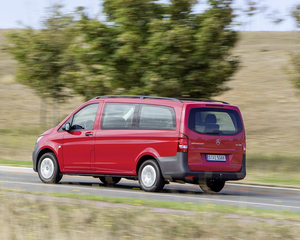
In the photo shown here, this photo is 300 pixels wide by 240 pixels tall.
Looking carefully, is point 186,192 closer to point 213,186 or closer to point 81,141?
point 213,186

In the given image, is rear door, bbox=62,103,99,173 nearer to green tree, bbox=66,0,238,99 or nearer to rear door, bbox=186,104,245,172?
rear door, bbox=186,104,245,172

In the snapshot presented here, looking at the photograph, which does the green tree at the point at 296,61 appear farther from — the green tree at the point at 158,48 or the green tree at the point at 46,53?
the green tree at the point at 46,53

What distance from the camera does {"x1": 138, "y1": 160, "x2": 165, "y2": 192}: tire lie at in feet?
33.5

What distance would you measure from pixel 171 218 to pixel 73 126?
537 centimetres

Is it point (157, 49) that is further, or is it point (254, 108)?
point (254, 108)

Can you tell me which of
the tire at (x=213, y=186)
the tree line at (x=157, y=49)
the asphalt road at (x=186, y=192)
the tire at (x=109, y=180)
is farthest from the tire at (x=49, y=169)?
the tree line at (x=157, y=49)

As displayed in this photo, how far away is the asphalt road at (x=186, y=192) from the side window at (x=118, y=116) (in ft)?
4.33

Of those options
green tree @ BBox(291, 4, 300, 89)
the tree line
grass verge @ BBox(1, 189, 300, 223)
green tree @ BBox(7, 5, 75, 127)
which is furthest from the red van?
green tree @ BBox(7, 5, 75, 127)

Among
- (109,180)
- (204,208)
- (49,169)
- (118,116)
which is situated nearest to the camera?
(204,208)

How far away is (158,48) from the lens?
15953 mm

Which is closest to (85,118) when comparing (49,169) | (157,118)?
(49,169)

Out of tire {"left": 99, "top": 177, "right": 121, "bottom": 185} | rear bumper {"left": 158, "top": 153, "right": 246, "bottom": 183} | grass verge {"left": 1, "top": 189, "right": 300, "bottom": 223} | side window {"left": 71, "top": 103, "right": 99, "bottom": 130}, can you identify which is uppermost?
side window {"left": 71, "top": 103, "right": 99, "bottom": 130}

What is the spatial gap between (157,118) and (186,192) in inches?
68.0

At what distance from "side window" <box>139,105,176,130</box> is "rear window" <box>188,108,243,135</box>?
1.25 ft
